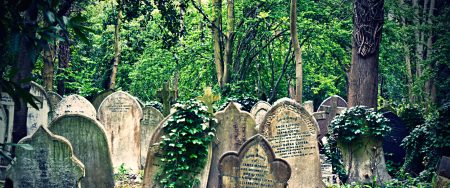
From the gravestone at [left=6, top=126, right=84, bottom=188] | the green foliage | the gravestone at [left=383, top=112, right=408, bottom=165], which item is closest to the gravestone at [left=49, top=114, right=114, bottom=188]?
the green foliage

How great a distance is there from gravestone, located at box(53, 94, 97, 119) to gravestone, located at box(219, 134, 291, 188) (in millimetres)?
5930

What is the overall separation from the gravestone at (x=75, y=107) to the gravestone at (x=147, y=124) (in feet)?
4.11

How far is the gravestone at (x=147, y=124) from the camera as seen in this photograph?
1236cm

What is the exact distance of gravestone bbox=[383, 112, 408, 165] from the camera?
41.4 feet

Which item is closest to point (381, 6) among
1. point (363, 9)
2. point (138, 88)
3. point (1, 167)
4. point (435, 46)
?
point (363, 9)

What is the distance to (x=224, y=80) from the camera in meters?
17.7

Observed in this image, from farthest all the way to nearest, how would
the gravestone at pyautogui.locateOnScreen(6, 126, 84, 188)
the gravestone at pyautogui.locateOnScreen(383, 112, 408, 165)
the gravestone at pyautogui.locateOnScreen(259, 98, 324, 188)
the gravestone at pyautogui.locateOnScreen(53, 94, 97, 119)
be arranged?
the gravestone at pyautogui.locateOnScreen(53, 94, 97, 119) → the gravestone at pyautogui.locateOnScreen(383, 112, 408, 165) → the gravestone at pyautogui.locateOnScreen(259, 98, 324, 188) → the gravestone at pyautogui.locateOnScreen(6, 126, 84, 188)

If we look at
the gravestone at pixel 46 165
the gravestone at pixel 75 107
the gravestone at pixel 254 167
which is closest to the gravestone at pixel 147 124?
the gravestone at pixel 75 107

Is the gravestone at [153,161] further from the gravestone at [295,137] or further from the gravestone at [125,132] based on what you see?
the gravestone at [125,132]

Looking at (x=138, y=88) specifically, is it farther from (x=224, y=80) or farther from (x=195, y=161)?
(x=195, y=161)

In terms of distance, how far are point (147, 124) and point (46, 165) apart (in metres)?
4.45

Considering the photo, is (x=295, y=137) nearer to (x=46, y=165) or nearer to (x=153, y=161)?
(x=153, y=161)

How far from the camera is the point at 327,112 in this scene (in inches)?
615

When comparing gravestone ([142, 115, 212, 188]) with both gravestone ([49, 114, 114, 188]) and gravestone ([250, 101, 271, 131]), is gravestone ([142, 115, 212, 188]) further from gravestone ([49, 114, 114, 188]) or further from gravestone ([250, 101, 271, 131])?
gravestone ([250, 101, 271, 131])
